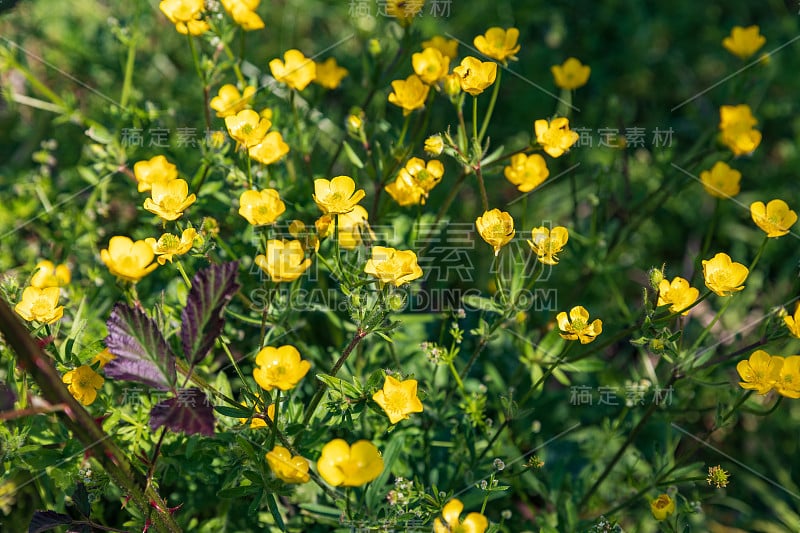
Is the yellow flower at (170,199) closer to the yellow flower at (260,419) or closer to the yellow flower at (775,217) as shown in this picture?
the yellow flower at (260,419)

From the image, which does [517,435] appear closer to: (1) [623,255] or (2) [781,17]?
(1) [623,255]

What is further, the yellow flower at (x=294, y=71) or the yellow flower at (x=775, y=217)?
the yellow flower at (x=294, y=71)

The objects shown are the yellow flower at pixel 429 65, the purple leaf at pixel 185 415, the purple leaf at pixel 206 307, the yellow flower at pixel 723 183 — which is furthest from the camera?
the yellow flower at pixel 723 183

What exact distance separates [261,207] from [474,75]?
2.98 ft

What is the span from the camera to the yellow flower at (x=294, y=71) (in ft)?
9.12

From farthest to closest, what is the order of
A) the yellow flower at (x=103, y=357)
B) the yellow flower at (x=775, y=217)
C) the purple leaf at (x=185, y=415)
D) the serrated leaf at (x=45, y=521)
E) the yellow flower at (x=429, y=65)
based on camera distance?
the yellow flower at (x=429, y=65) < the yellow flower at (x=775, y=217) < the yellow flower at (x=103, y=357) < the serrated leaf at (x=45, y=521) < the purple leaf at (x=185, y=415)

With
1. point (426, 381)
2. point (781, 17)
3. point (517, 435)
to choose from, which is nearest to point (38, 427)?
point (426, 381)

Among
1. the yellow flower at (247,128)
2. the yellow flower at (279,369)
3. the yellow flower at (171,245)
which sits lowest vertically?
Answer: the yellow flower at (279,369)

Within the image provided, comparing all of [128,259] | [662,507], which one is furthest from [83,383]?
[662,507]

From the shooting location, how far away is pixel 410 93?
2699 millimetres

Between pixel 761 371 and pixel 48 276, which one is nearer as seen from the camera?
pixel 761 371

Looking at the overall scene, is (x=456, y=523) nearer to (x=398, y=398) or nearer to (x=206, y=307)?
(x=398, y=398)

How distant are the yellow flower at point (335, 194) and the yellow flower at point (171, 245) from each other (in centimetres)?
44

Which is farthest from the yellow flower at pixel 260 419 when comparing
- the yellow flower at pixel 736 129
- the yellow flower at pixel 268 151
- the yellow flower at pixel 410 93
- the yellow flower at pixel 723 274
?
Answer: the yellow flower at pixel 736 129
